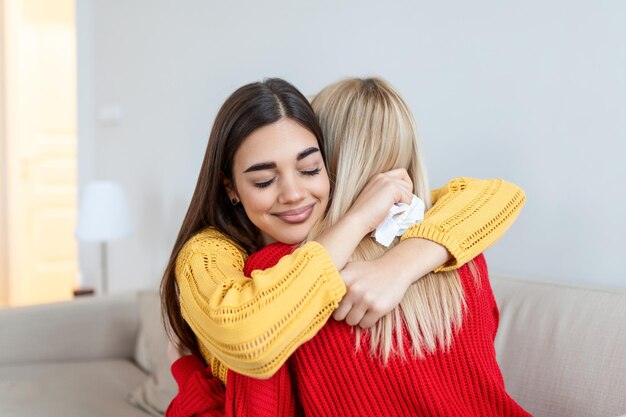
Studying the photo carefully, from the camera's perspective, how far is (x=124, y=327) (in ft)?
8.59

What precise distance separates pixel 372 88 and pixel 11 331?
1768 millimetres

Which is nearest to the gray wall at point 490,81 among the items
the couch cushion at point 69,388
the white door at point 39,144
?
the couch cushion at point 69,388

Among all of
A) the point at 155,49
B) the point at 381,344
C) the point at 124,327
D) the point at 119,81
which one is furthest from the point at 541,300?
the point at 119,81

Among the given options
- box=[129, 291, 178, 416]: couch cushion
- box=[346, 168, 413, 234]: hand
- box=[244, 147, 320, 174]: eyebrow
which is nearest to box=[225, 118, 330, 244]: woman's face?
box=[244, 147, 320, 174]: eyebrow

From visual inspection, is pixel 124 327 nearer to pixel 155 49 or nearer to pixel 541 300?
pixel 155 49

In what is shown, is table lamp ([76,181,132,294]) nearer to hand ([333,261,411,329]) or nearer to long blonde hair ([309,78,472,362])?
long blonde hair ([309,78,472,362])

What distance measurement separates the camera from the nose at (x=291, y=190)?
1237 millimetres

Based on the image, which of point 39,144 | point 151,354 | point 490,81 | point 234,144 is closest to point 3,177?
point 39,144

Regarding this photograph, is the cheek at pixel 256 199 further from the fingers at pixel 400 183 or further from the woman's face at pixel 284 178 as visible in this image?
the fingers at pixel 400 183

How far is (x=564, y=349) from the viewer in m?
1.44

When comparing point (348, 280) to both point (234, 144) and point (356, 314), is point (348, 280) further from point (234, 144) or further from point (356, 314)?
point (234, 144)

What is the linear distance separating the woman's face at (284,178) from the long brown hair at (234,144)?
2cm

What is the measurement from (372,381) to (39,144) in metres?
4.50

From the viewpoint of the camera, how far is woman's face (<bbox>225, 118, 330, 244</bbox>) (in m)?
1.24
